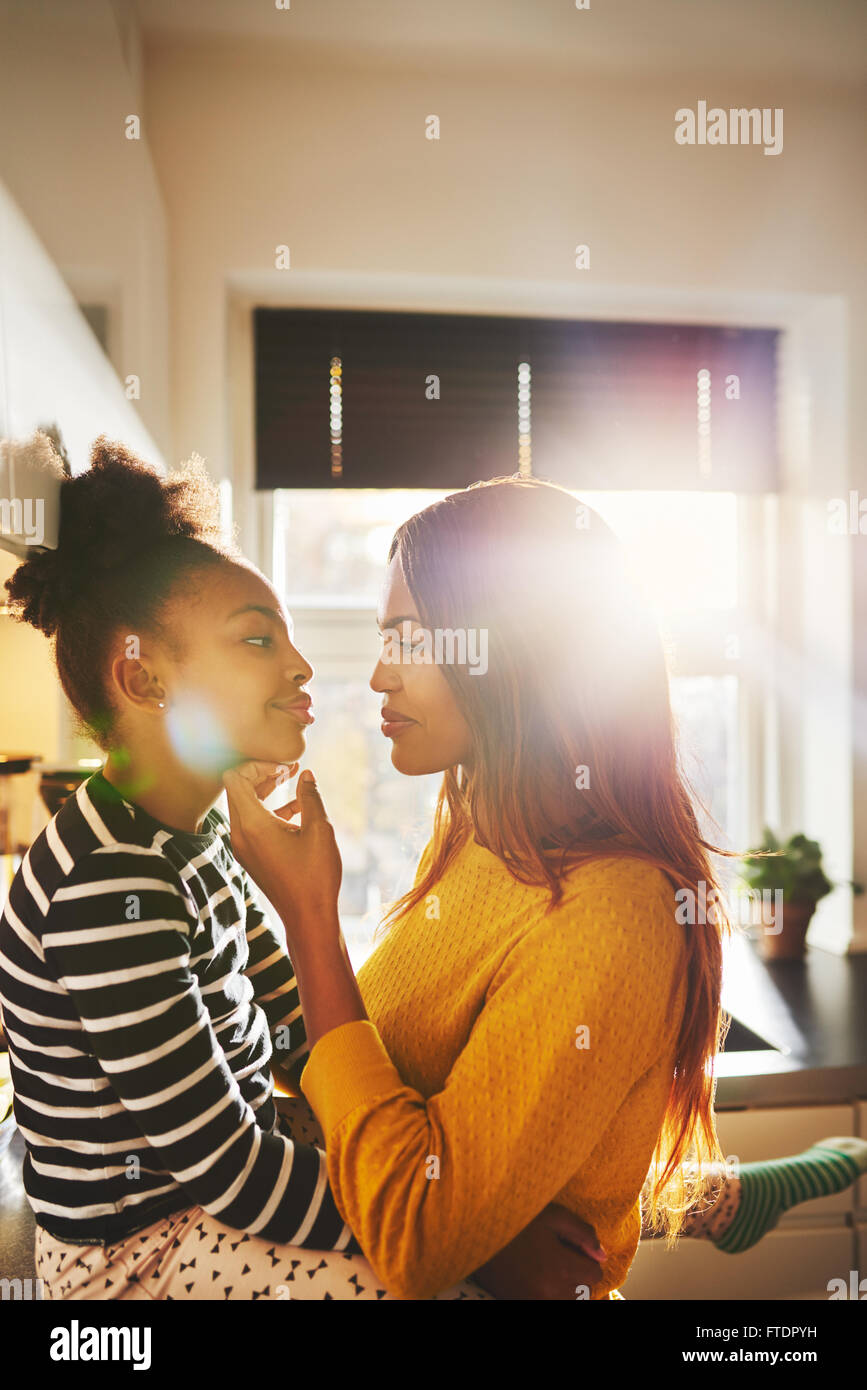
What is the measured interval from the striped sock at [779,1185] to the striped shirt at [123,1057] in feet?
3.15

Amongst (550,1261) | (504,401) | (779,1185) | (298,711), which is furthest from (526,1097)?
(504,401)

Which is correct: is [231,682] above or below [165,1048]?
above

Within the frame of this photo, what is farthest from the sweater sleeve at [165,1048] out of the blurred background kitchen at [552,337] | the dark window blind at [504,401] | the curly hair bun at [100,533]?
the dark window blind at [504,401]

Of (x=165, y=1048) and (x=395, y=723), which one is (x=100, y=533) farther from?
(x=165, y=1048)

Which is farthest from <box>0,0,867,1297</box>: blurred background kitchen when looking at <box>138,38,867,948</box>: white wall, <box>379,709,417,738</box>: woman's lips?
<box>379,709,417,738</box>: woman's lips

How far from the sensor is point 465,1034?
80 centimetres

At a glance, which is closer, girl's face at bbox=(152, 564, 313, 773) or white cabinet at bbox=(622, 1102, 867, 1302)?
girl's face at bbox=(152, 564, 313, 773)

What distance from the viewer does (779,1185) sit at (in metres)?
1.41

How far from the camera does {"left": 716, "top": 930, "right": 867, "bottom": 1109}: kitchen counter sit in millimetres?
1451

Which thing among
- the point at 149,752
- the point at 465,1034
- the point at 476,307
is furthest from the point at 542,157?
the point at 465,1034

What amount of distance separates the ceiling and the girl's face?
1426 mm

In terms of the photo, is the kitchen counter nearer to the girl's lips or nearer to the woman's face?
the woman's face

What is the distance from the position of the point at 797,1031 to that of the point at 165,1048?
4.29ft
